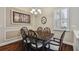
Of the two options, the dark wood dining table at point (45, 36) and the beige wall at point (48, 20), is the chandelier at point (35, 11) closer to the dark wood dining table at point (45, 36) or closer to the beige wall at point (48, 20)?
the beige wall at point (48, 20)

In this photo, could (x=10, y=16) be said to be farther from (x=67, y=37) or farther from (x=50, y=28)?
(x=67, y=37)

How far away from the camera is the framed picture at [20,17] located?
1409mm

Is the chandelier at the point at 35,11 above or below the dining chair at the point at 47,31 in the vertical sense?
above

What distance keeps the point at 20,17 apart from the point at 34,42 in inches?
17.4

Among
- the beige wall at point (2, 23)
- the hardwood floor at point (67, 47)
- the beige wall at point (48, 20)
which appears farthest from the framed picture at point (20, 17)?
the hardwood floor at point (67, 47)

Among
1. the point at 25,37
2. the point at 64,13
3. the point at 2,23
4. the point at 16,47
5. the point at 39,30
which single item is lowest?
the point at 16,47

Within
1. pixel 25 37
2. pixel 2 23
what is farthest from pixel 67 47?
pixel 2 23

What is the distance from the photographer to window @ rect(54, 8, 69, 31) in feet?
4.70

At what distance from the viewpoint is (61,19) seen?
145 centimetres

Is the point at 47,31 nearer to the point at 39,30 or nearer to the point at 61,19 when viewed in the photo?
the point at 39,30

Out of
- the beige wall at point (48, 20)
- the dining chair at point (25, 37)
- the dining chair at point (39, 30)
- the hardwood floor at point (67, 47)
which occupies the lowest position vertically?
the hardwood floor at point (67, 47)

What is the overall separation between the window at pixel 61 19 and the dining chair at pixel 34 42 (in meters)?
0.33
